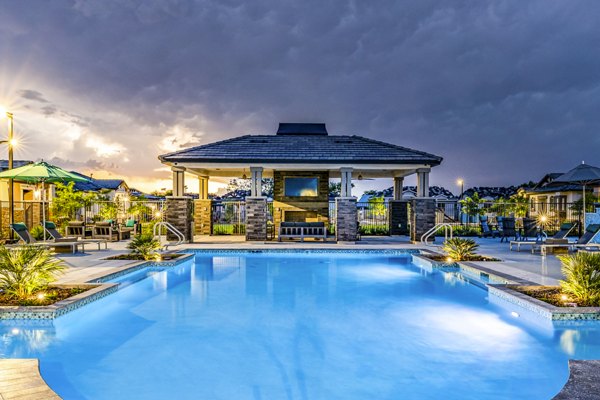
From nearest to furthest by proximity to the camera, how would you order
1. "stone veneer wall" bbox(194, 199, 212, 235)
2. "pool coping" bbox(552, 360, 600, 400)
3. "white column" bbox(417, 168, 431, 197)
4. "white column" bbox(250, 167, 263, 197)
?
"pool coping" bbox(552, 360, 600, 400)
"white column" bbox(250, 167, 263, 197)
"white column" bbox(417, 168, 431, 197)
"stone veneer wall" bbox(194, 199, 212, 235)

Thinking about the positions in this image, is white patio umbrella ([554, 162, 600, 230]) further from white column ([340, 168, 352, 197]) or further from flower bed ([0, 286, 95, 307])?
flower bed ([0, 286, 95, 307])

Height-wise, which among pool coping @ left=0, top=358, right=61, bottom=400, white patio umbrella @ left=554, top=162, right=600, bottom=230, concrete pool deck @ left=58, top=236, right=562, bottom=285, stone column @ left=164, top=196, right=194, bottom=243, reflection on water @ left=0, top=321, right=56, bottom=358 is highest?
white patio umbrella @ left=554, top=162, right=600, bottom=230

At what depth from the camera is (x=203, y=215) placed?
19812 mm

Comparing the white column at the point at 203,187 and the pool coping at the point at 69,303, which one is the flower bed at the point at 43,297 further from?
the white column at the point at 203,187

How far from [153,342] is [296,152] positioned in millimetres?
11924

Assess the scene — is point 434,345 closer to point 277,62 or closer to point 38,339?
point 38,339

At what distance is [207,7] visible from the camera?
17594 mm

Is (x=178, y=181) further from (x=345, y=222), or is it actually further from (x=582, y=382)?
(x=582, y=382)

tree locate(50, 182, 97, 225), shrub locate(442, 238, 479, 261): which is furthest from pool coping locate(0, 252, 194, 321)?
tree locate(50, 182, 97, 225)

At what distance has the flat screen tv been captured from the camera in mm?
19094

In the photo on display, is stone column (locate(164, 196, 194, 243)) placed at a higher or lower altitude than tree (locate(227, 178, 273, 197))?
lower

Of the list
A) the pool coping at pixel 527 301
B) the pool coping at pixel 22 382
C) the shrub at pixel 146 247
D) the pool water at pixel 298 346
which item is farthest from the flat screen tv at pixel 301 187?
the pool coping at pixel 22 382

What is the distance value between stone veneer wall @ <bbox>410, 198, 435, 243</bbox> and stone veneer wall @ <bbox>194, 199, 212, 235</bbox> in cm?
1107

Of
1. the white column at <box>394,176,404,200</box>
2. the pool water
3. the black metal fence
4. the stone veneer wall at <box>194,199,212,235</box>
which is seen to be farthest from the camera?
the white column at <box>394,176,404,200</box>
